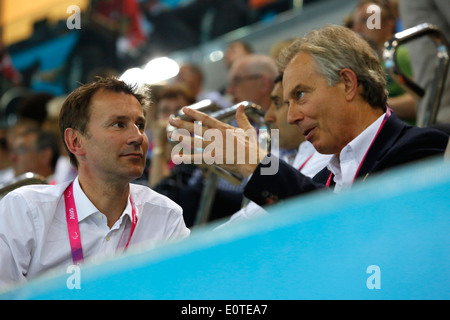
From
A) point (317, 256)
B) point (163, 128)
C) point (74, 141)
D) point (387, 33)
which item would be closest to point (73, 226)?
point (74, 141)

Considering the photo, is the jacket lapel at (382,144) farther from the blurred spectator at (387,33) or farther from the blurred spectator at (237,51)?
the blurred spectator at (237,51)

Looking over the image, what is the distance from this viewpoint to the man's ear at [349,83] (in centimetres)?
146

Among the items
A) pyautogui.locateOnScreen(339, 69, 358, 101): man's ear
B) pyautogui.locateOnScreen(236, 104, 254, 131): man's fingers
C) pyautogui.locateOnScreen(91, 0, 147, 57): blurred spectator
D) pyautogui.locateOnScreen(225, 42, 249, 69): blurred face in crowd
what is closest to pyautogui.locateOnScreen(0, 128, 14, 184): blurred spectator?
pyautogui.locateOnScreen(225, 42, 249, 69): blurred face in crowd

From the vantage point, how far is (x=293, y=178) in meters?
1.22

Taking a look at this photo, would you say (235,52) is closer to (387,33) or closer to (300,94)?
→ (387,33)

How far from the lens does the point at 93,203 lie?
4.82 feet

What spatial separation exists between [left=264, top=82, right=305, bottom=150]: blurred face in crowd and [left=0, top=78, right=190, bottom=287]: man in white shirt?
675mm

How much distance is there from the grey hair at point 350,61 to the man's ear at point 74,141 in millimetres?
589

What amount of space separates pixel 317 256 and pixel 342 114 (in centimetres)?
86

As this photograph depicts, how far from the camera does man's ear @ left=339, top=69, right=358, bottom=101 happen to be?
1.46m

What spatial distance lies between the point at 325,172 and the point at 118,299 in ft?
3.21

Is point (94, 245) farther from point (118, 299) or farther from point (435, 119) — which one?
point (435, 119)

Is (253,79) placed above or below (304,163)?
above

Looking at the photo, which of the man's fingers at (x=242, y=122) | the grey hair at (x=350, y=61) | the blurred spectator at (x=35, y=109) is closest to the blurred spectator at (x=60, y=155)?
the blurred spectator at (x=35, y=109)
